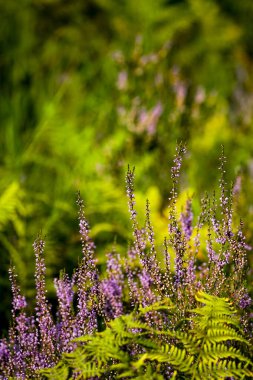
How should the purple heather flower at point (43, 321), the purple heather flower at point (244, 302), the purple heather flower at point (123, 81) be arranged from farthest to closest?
the purple heather flower at point (123, 81) < the purple heather flower at point (244, 302) < the purple heather flower at point (43, 321)

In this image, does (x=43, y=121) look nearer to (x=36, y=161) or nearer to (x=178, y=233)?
(x=36, y=161)

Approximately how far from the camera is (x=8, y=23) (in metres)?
6.07

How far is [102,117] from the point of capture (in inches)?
199

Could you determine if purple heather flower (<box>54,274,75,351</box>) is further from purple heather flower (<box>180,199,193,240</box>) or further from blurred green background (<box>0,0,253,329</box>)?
blurred green background (<box>0,0,253,329</box>)

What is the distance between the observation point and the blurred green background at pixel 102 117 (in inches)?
148

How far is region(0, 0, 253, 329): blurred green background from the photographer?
12.3 ft

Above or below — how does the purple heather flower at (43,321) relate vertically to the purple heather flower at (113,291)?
below

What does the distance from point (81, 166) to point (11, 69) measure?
187cm

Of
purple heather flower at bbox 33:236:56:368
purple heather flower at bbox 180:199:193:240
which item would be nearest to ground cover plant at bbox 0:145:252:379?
purple heather flower at bbox 33:236:56:368

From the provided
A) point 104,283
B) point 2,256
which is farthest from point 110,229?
point 104,283

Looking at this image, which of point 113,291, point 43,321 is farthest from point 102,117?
point 43,321

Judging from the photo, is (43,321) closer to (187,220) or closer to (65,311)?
(65,311)

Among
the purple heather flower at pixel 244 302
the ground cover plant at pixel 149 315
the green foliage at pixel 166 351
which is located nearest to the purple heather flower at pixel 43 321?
the ground cover plant at pixel 149 315

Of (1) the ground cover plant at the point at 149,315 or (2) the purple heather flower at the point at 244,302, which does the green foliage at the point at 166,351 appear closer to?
(1) the ground cover plant at the point at 149,315
